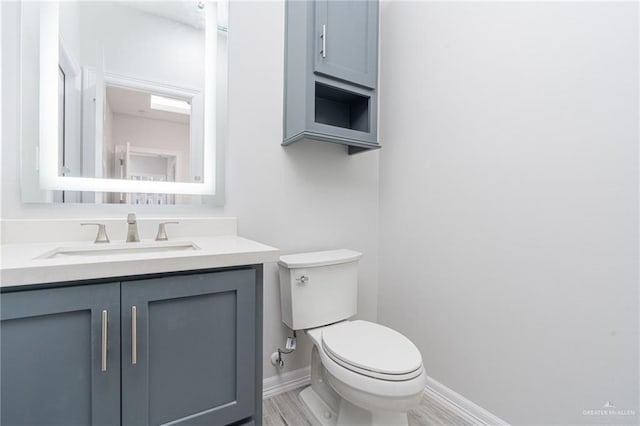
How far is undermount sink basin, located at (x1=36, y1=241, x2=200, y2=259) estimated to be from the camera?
99cm

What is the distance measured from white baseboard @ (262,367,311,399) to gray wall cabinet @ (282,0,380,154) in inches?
49.1

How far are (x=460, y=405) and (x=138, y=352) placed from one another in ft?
4.62

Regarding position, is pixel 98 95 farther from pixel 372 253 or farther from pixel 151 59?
pixel 372 253

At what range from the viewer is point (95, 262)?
718 millimetres

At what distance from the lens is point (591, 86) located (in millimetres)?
991

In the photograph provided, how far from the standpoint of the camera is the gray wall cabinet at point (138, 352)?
687 millimetres

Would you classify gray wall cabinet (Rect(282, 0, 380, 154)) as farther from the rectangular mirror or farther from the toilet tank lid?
the toilet tank lid

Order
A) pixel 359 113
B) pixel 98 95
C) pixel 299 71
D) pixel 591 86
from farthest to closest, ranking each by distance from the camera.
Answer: pixel 359 113, pixel 299 71, pixel 98 95, pixel 591 86

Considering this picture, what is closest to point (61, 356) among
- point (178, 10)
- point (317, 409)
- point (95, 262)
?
point (95, 262)

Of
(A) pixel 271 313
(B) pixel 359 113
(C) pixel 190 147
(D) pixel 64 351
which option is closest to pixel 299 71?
(B) pixel 359 113

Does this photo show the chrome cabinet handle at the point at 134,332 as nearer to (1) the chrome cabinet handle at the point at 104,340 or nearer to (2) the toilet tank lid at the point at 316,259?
(1) the chrome cabinet handle at the point at 104,340

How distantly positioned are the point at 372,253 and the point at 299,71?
1146 mm

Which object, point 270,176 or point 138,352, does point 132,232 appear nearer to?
point 138,352

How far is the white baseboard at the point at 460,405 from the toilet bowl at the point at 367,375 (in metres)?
0.38
